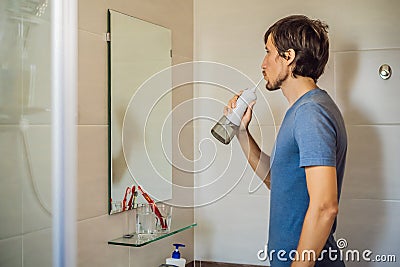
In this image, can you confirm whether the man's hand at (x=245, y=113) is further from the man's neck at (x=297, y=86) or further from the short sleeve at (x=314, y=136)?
the short sleeve at (x=314, y=136)

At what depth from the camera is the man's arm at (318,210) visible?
1.27 m

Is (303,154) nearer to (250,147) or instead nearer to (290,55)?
(290,55)

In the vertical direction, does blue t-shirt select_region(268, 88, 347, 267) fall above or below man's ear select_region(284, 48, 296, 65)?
below

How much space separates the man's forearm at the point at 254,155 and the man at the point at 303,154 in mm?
240

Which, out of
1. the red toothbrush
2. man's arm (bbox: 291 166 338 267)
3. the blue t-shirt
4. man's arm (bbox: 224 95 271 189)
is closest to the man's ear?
the blue t-shirt

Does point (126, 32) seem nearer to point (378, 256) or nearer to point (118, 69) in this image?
point (118, 69)

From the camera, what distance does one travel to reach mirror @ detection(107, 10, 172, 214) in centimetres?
157

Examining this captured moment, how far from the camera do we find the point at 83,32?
4.73 feet

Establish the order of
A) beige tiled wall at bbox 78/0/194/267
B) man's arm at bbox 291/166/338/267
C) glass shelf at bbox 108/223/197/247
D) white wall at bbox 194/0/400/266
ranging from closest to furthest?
man's arm at bbox 291/166/338/267
beige tiled wall at bbox 78/0/194/267
glass shelf at bbox 108/223/197/247
white wall at bbox 194/0/400/266

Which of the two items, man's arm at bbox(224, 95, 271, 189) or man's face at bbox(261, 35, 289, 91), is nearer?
man's face at bbox(261, 35, 289, 91)

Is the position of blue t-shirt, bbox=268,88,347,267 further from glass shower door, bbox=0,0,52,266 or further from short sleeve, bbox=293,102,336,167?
glass shower door, bbox=0,0,52,266

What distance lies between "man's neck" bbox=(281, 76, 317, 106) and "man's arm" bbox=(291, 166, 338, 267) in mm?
257

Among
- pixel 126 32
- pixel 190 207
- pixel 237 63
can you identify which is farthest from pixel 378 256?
pixel 126 32

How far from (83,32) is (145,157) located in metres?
0.50
